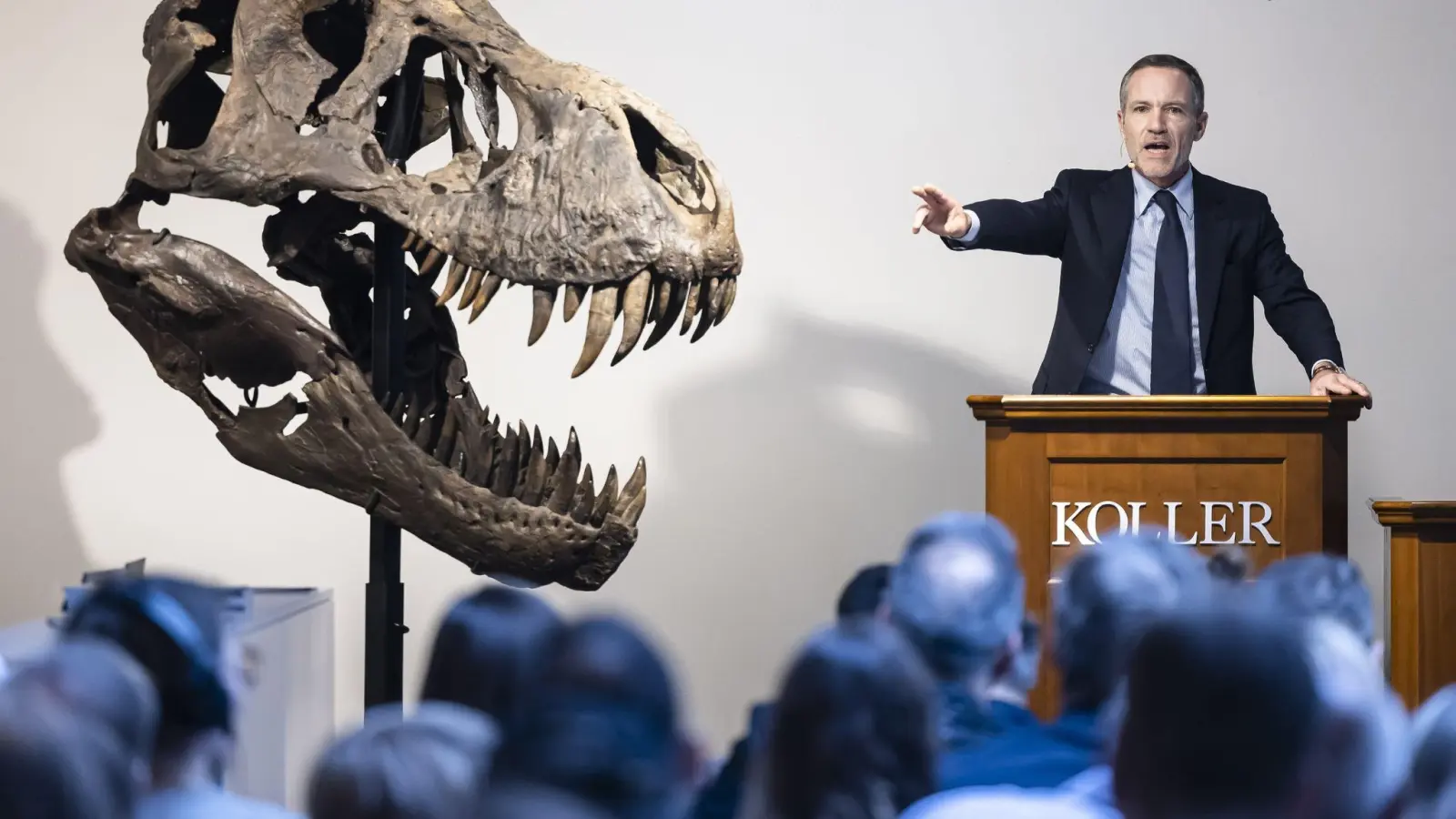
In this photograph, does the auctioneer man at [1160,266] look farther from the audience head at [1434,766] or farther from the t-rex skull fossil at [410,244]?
the audience head at [1434,766]

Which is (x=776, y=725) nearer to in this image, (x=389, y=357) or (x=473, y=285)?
(x=473, y=285)

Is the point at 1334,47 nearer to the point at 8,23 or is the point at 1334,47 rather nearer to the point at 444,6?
the point at 444,6

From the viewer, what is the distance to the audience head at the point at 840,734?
0.74 m

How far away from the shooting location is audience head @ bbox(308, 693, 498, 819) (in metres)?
0.68

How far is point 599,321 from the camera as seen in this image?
1.87 m

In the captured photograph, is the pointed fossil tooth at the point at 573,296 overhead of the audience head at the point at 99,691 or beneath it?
overhead

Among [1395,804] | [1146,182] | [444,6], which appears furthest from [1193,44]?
[1395,804]

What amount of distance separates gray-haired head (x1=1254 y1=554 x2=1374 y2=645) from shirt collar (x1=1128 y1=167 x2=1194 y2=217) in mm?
2903

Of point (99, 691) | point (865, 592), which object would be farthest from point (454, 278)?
point (99, 691)

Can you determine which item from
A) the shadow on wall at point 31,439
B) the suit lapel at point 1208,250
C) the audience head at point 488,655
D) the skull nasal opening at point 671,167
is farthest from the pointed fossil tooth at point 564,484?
the shadow on wall at point 31,439

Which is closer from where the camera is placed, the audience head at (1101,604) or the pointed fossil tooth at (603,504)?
the audience head at (1101,604)

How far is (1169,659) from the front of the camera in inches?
25.4

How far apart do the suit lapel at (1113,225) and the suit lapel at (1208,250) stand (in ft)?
0.57

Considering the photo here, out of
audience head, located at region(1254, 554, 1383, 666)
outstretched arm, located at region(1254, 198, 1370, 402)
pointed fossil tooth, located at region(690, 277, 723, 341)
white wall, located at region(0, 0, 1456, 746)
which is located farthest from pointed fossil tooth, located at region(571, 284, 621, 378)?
white wall, located at region(0, 0, 1456, 746)
